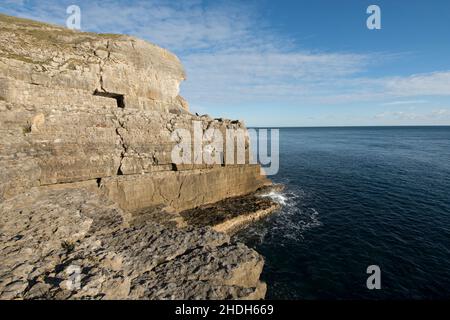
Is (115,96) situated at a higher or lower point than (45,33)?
lower

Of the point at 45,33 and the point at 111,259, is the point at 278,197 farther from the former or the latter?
the point at 45,33

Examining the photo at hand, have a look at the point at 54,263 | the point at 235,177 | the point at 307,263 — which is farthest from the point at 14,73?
the point at 307,263

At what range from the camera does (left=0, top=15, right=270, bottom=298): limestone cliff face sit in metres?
6.83

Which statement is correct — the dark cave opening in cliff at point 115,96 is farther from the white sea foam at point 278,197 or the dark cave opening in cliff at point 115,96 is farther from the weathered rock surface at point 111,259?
the white sea foam at point 278,197

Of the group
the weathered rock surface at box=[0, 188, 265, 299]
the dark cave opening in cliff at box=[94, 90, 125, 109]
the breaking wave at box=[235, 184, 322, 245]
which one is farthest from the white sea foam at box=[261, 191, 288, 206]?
the weathered rock surface at box=[0, 188, 265, 299]

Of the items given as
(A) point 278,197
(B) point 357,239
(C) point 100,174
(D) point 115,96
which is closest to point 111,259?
(C) point 100,174

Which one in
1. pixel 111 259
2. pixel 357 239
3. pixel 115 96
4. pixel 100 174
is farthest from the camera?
pixel 115 96

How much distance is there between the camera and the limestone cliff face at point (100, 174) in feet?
22.4

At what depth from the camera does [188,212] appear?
25.0m

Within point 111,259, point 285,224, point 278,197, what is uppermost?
point 111,259

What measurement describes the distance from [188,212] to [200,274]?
18276mm

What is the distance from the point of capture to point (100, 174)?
63.5 feet

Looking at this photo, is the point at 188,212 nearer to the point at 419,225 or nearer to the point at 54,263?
the point at 54,263

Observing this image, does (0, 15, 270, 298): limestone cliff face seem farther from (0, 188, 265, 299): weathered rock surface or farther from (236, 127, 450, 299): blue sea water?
(236, 127, 450, 299): blue sea water
